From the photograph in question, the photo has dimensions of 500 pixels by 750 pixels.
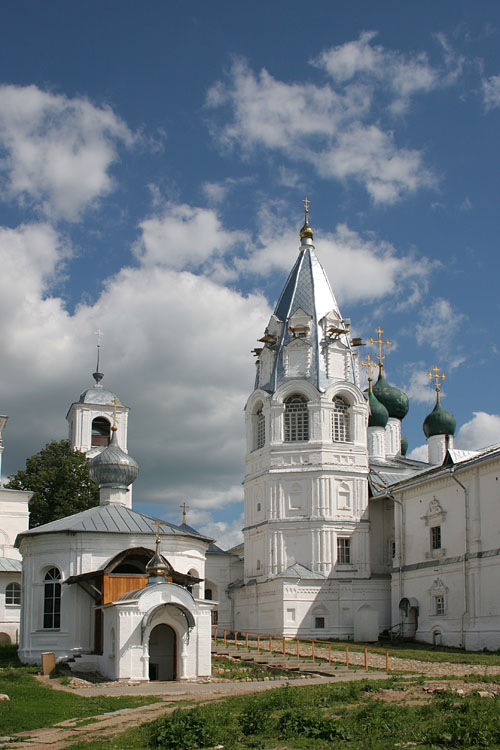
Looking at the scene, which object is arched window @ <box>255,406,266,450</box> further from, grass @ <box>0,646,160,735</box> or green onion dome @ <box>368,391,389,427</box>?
grass @ <box>0,646,160,735</box>

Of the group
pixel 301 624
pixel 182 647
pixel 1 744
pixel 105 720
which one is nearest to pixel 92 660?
pixel 182 647

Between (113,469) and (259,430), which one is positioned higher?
(259,430)

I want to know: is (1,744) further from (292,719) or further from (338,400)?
(338,400)

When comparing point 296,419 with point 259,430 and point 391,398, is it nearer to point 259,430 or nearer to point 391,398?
point 259,430

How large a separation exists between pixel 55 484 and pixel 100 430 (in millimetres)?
13206

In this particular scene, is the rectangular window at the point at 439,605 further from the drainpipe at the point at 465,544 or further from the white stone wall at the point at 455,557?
the drainpipe at the point at 465,544

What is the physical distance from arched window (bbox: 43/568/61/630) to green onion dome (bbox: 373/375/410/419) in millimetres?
24373

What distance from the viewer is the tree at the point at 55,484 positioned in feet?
133

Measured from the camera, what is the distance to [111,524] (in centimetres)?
2462

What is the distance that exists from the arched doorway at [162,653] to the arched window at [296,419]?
623 inches

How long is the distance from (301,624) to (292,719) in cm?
2269

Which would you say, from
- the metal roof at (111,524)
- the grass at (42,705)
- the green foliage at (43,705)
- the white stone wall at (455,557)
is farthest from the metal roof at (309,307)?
the green foliage at (43,705)

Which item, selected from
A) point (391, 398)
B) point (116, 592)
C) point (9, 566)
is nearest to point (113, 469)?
point (116, 592)

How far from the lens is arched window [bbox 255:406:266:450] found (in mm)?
38062
